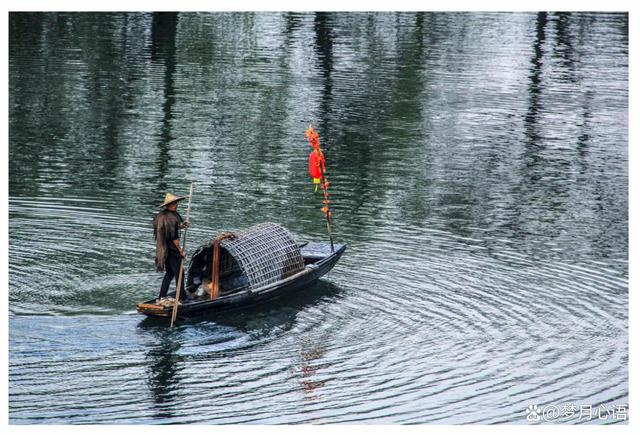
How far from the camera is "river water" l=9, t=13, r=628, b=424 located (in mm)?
18766

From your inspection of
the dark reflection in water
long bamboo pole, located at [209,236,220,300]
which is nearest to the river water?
the dark reflection in water

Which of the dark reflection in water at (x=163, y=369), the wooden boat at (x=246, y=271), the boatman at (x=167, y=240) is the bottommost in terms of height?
the dark reflection in water at (x=163, y=369)

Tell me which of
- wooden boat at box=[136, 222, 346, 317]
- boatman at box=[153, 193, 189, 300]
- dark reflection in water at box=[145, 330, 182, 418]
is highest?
boatman at box=[153, 193, 189, 300]

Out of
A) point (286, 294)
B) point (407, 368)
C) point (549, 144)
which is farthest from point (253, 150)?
point (407, 368)

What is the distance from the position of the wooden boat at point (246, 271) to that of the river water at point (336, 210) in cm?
33

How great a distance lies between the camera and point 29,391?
18.2 metres

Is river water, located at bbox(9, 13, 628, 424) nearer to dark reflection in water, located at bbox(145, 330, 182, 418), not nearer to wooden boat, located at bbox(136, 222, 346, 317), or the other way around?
dark reflection in water, located at bbox(145, 330, 182, 418)

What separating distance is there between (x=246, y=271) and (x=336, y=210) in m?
7.24

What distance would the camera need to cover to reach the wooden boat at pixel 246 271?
2138 cm

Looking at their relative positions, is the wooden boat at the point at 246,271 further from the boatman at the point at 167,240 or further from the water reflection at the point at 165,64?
the water reflection at the point at 165,64

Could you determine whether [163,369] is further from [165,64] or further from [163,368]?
[165,64]

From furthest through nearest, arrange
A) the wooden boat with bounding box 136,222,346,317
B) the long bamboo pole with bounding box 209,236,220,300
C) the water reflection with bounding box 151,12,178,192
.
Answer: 1. the water reflection with bounding box 151,12,178,192
2. the long bamboo pole with bounding box 209,236,220,300
3. the wooden boat with bounding box 136,222,346,317

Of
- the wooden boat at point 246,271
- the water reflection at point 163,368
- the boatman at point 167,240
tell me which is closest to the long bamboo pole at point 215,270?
the wooden boat at point 246,271

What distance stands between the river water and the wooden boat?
13.1 inches
